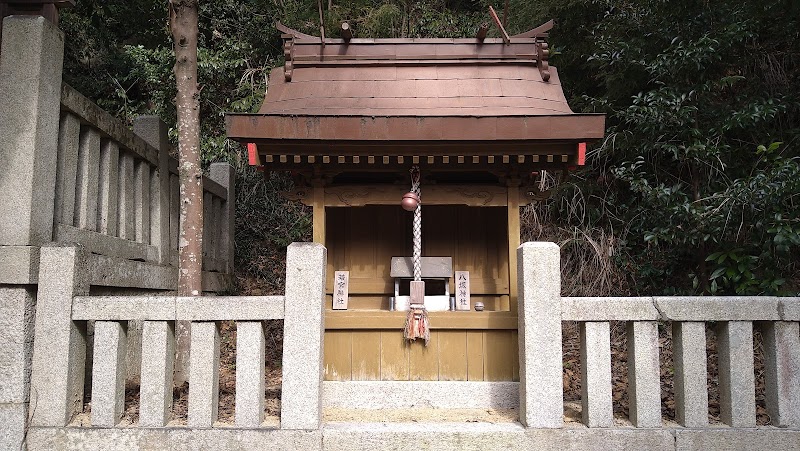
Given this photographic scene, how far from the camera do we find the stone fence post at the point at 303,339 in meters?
3.99

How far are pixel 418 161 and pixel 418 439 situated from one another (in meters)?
2.48

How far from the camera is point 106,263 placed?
4762 millimetres

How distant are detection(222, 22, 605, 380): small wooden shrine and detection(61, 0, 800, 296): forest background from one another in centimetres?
278

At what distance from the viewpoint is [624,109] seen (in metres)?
8.50

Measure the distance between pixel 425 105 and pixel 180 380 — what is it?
385 cm

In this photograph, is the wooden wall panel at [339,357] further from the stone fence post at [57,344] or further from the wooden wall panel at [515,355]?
the stone fence post at [57,344]

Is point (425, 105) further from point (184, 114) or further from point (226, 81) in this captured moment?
point (226, 81)

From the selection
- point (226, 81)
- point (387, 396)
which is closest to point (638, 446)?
point (387, 396)

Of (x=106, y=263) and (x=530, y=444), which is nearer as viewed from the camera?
(x=530, y=444)

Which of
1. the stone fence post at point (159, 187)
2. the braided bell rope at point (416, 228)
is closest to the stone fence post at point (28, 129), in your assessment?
the stone fence post at point (159, 187)

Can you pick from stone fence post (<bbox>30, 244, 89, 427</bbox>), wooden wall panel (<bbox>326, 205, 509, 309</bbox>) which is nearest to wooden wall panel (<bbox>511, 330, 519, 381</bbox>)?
wooden wall panel (<bbox>326, 205, 509, 309</bbox>)

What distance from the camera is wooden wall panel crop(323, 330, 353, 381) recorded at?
5324mm

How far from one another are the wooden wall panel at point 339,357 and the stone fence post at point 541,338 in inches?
72.2

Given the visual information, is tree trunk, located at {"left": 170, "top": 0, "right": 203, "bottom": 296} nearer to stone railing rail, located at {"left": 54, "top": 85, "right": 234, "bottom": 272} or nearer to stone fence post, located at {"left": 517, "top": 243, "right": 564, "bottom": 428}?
stone railing rail, located at {"left": 54, "top": 85, "right": 234, "bottom": 272}
